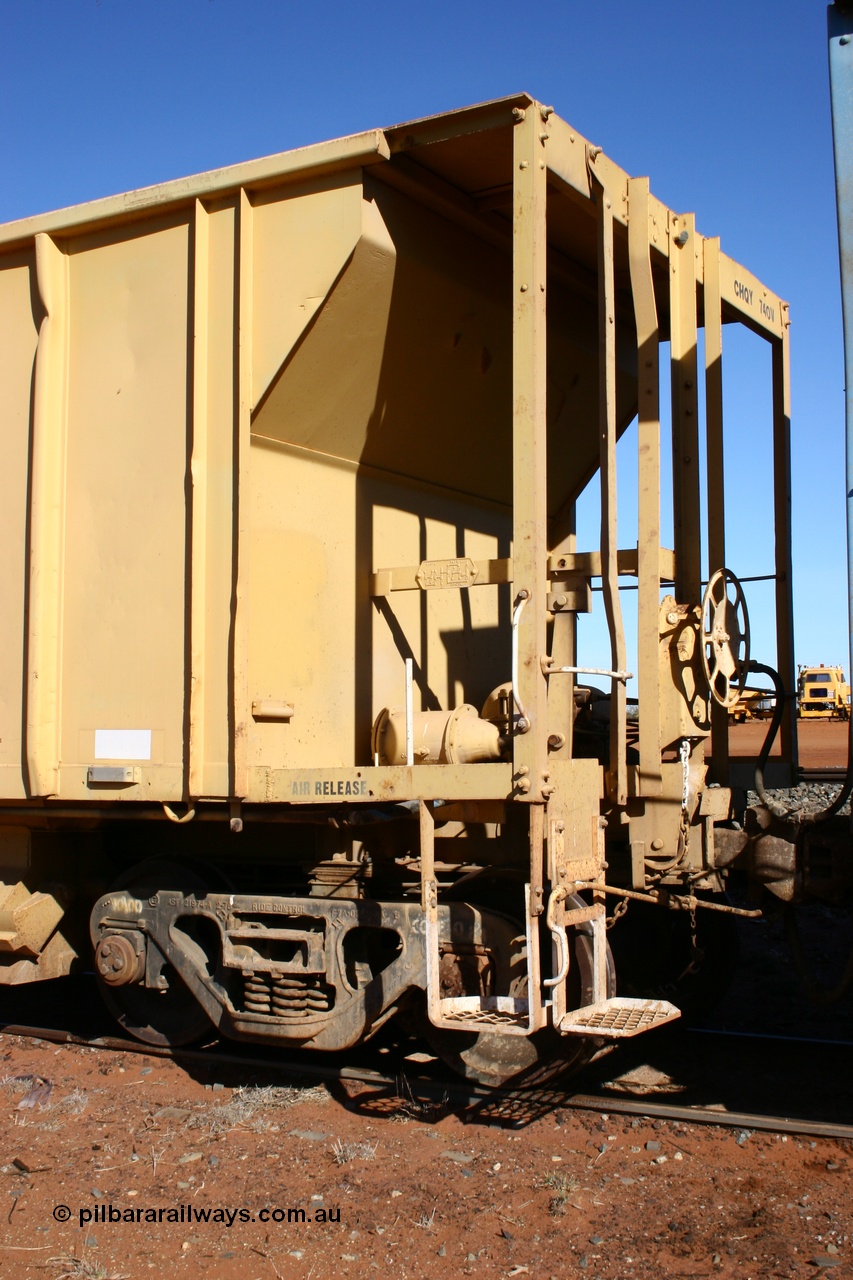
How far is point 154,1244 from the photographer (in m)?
4.05

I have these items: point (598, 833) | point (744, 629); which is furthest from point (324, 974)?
point (744, 629)

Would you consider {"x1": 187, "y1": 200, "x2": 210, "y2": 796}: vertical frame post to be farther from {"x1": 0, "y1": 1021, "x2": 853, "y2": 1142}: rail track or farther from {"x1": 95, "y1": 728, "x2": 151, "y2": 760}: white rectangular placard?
{"x1": 0, "y1": 1021, "x2": 853, "y2": 1142}: rail track

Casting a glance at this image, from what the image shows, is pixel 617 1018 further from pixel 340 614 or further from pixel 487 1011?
pixel 340 614

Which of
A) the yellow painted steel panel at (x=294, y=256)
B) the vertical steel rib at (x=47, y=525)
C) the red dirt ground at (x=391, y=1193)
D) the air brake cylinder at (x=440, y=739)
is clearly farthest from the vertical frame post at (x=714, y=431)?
the vertical steel rib at (x=47, y=525)

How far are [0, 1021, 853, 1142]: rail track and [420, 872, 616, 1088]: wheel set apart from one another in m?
0.12

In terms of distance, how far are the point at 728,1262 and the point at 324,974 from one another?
2.16 meters

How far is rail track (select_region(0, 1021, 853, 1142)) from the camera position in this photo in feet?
16.1

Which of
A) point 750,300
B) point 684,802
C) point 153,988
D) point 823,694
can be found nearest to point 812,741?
point 823,694

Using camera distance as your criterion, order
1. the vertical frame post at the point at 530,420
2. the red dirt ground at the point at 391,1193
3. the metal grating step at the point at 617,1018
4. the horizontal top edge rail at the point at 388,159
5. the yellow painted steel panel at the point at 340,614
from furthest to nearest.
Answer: the yellow painted steel panel at the point at 340,614 → the horizontal top edge rail at the point at 388,159 → the vertical frame post at the point at 530,420 → the metal grating step at the point at 617,1018 → the red dirt ground at the point at 391,1193

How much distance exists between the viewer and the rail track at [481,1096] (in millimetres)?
4898

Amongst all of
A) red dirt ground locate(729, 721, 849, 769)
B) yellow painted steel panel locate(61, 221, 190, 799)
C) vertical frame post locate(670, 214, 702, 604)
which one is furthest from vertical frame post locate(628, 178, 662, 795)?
red dirt ground locate(729, 721, 849, 769)

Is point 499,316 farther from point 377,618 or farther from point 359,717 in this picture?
point 359,717

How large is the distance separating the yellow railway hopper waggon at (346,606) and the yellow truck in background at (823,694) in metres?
23.9

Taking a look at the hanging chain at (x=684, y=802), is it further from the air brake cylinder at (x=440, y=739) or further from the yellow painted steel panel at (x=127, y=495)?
the yellow painted steel panel at (x=127, y=495)
